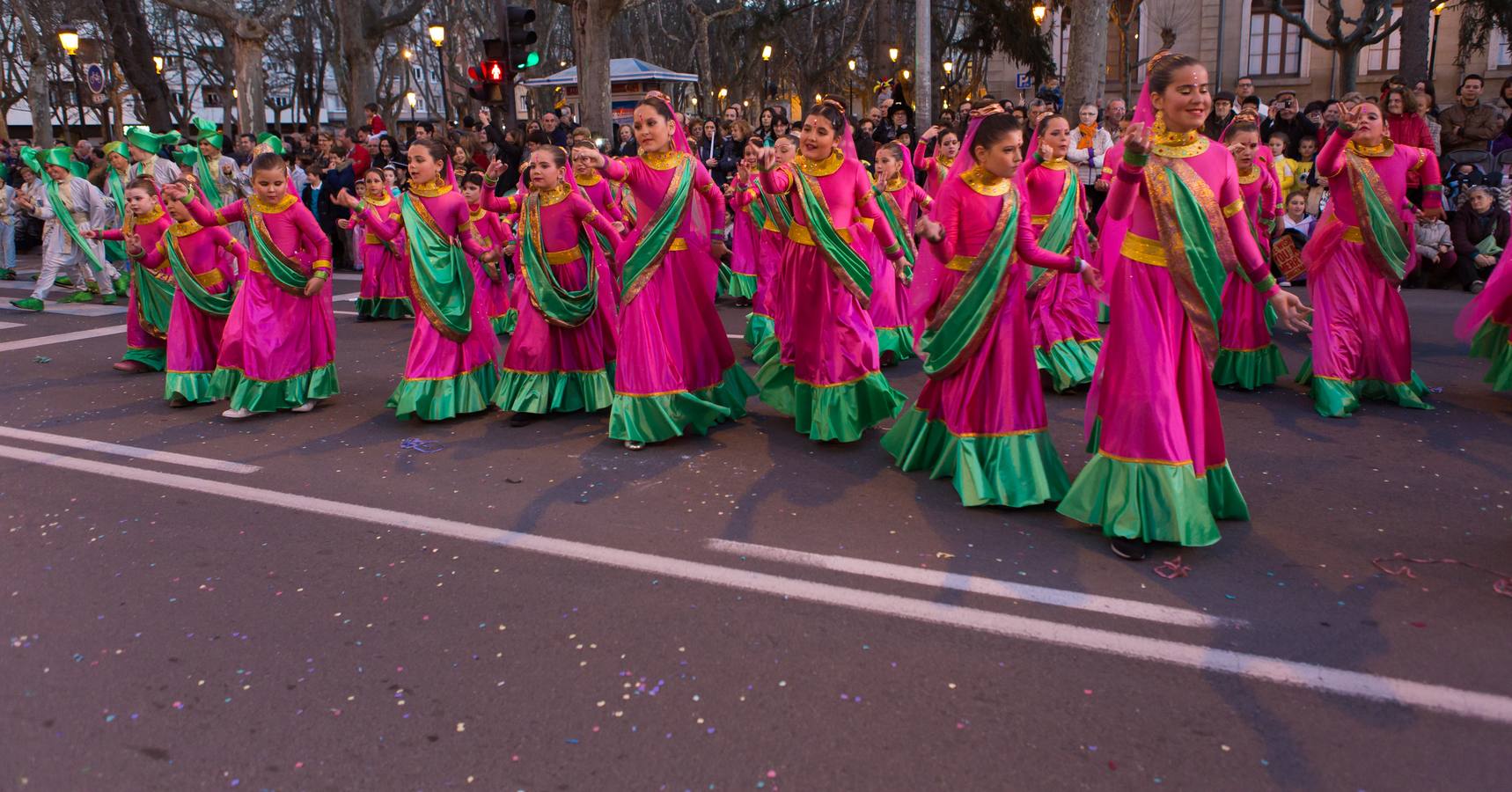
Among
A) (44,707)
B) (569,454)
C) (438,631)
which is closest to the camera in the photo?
(44,707)

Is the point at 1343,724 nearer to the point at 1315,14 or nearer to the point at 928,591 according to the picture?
the point at 928,591

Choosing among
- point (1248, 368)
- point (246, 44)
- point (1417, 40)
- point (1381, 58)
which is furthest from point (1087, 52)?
point (1381, 58)

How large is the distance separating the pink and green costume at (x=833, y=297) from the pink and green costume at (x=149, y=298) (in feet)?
17.5

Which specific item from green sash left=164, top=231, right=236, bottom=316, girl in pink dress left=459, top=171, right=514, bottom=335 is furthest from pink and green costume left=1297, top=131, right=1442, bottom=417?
green sash left=164, top=231, right=236, bottom=316

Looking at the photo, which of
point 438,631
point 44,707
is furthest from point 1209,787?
point 44,707

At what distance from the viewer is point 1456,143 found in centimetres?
1248

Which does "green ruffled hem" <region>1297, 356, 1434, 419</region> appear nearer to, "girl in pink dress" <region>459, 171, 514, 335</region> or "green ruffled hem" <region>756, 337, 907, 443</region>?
"green ruffled hem" <region>756, 337, 907, 443</region>

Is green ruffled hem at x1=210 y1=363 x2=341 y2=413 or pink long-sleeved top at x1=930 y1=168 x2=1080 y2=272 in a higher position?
pink long-sleeved top at x1=930 y1=168 x2=1080 y2=272

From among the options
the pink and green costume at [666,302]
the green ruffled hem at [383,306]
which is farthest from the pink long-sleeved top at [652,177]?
the green ruffled hem at [383,306]

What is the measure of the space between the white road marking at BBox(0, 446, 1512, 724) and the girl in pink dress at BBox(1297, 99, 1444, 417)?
12.2ft

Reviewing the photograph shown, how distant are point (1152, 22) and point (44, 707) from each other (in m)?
37.3

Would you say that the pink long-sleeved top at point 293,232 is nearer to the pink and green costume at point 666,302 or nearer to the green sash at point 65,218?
the pink and green costume at point 666,302

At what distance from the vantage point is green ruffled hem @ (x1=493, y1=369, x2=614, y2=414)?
7129mm

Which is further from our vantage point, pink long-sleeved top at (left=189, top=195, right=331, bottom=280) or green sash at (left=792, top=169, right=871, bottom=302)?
pink long-sleeved top at (left=189, top=195, right=331, bottom=280)
